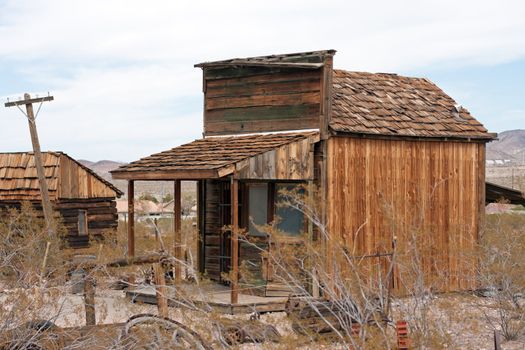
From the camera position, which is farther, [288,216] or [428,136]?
[428,136]

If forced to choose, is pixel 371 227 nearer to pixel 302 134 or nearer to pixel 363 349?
pixel 302 134

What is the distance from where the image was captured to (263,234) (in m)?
16.9

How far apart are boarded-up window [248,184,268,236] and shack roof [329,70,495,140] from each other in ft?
6.12

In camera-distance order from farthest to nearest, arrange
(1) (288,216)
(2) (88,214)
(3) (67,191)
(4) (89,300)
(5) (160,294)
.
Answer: (2) (88,214) < (3) (67,191) < (1) (288,216) < (4) (89,300) < (5) (160,294)

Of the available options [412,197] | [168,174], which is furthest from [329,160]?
[168,174]

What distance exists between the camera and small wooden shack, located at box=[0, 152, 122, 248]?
80.7 feet

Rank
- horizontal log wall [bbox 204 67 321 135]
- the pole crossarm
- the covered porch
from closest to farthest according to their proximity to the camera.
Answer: the covered porch → horizontal log wall [bbox 204 67 321 135] → the pole crossarm

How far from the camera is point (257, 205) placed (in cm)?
1719

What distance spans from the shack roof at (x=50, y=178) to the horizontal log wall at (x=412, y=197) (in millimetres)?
10309

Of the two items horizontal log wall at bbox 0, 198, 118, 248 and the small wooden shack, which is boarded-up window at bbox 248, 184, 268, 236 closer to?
horizontal log wall at bbox 0, 198, 118, 248

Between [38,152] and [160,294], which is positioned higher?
[38,152]

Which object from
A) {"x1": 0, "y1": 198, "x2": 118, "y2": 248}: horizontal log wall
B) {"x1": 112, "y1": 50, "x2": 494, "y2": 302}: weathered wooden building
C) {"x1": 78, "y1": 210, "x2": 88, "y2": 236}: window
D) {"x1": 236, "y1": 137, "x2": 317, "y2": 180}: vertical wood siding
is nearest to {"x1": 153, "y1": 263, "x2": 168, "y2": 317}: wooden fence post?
{"x1": 112, "y1": 50, "x2": 494, "y2": 302}: weathered wooden building

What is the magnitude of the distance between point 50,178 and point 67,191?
2.02 ft

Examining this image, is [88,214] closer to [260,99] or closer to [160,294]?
[260,99]
